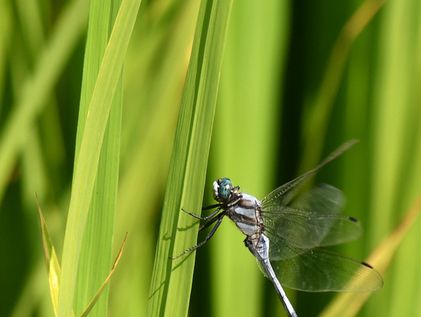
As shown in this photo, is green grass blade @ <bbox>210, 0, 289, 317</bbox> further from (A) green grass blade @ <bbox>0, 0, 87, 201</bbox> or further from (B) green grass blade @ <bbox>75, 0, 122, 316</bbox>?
(B) green grass blade @ <bbox>75, 0, 122, 316</bbox>

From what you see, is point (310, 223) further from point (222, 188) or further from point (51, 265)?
point (51, 265)

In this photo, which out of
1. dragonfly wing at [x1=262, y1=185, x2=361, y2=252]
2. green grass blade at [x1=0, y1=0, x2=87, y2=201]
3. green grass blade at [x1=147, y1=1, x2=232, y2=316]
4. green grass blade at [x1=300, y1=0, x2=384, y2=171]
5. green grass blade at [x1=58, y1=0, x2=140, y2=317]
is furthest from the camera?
dragonfly wing at [x1=262, y1=185, x2=361, y2=252]

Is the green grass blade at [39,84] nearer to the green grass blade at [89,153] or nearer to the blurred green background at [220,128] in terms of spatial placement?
the blurred green background at [220,128]

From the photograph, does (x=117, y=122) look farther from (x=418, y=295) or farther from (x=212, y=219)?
(x=418, y=295)

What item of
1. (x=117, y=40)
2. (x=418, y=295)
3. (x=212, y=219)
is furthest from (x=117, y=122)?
(x=418, y=295)

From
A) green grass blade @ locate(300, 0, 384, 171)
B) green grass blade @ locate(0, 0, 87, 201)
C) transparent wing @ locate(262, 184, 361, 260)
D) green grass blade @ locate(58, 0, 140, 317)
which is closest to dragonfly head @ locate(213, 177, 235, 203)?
transparent wing @ locate(262, 184, 361, 260)

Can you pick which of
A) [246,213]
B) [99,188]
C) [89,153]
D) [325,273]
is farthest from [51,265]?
[325,273]
